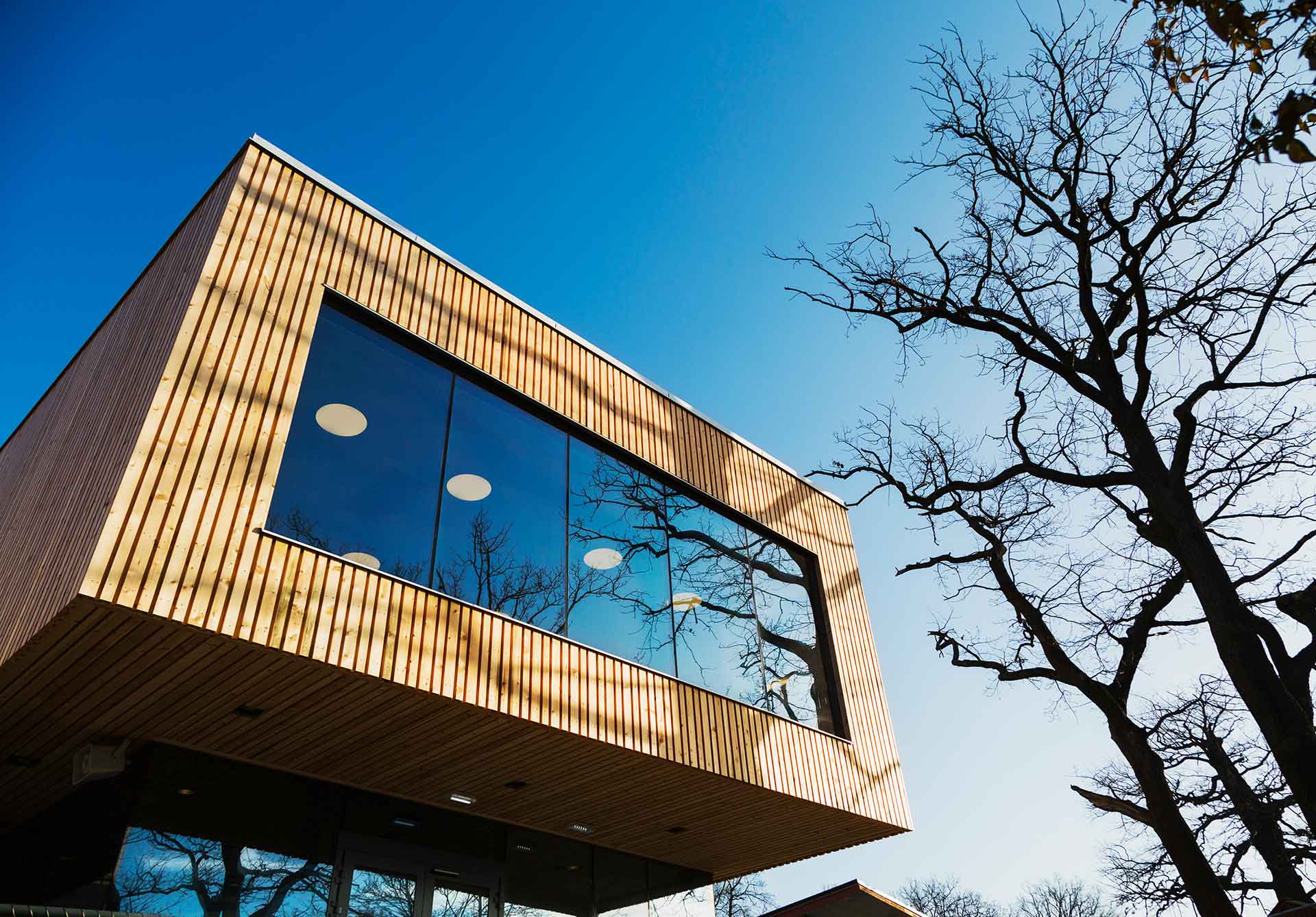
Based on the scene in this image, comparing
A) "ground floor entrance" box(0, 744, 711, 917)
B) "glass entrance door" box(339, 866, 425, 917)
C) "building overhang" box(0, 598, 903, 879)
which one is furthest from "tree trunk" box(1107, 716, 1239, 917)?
"glass entrance door" box(339, 866, 425, 917)

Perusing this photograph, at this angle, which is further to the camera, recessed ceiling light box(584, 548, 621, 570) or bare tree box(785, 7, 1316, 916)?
bare tree box(785, 7, 1316, 916)

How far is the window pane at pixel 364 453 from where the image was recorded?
5438 millimetres

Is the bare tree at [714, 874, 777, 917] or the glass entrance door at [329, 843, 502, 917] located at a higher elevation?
the bare tree at [714, 874, 777, 917]

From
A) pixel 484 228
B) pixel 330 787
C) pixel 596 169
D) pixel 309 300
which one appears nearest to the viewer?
pixel 309 300

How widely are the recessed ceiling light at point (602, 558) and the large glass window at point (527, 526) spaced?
1cm

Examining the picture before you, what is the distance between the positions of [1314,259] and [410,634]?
9189mm

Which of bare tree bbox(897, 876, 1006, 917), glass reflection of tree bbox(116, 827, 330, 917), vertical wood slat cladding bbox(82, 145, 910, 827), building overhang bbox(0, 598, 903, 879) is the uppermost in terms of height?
bare tree bbox(897, 876, 1006, 917)

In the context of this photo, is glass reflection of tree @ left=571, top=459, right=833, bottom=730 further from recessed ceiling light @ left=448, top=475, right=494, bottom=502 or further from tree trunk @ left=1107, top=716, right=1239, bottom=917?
tree trunk @ left=1107, top=716, right=1239, bottom=917

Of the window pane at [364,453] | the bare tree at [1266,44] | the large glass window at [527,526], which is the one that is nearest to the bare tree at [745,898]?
the large glass window at [527,526]

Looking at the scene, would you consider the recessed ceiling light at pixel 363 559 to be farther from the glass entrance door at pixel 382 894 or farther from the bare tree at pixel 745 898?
the bare tree at pixel 745 898

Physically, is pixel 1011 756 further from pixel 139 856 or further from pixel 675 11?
pixel 139 856

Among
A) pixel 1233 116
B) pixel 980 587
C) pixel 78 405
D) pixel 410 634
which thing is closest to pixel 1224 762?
pixel 980 587

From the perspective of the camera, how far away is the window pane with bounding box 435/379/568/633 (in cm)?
621

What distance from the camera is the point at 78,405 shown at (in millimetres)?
6262
